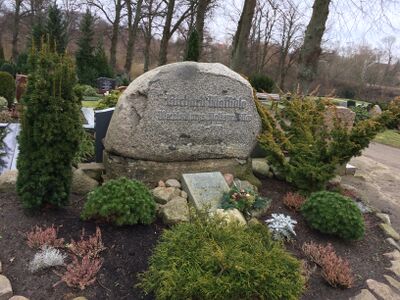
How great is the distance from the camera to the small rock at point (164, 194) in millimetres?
4168

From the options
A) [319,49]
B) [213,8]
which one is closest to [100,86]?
[213,8]

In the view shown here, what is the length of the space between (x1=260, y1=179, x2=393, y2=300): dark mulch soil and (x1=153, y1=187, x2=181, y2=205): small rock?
1.27 meters

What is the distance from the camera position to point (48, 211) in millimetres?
3693

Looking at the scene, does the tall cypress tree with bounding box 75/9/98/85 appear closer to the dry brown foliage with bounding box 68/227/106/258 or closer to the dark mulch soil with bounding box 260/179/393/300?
the dark mulch soil with bounding box 260/179/393/300

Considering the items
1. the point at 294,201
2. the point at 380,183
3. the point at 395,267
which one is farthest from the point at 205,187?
the point at 380,183

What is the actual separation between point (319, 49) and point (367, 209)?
5.55m

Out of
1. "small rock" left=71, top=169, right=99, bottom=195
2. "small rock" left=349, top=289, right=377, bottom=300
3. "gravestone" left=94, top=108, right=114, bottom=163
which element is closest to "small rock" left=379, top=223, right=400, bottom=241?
"small rock" left=349, top=289, right=377, bottom=300

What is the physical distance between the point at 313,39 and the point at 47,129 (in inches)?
313

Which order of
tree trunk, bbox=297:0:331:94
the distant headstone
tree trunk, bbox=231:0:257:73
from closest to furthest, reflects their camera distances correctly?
tree trunk, bbox=297:0:331:94 → tree trunk, bbox=231:0:257:73 → the distant headstone

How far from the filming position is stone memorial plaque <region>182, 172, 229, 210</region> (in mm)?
4129

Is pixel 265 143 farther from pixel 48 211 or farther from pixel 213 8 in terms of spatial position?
pixel 213 8

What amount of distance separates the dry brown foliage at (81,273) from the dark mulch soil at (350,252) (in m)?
1.76

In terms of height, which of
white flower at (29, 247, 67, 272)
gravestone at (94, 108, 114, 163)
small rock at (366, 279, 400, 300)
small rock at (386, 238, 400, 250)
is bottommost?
small rock at (386, 238, 400, 250)

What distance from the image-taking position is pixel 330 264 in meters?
3.29
